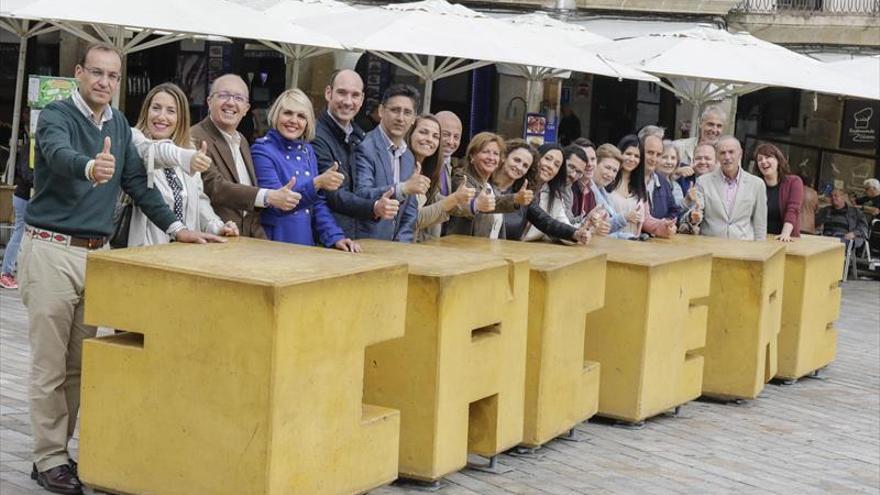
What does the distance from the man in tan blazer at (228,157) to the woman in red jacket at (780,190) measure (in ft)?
20.3

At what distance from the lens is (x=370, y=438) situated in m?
7.64

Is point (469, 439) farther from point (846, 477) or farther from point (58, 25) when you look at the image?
point (58, 25)

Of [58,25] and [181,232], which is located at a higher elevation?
[58,25]

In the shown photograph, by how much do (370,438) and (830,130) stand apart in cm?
2264

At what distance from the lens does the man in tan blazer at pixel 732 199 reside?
1314 cm

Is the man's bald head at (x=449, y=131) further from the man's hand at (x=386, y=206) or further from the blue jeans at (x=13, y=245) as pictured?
the blue jeans at (x=13, y=245)

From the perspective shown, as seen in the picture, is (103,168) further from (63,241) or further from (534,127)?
(534,127)

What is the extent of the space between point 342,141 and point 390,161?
281 mm

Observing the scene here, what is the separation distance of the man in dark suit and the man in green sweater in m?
1.50

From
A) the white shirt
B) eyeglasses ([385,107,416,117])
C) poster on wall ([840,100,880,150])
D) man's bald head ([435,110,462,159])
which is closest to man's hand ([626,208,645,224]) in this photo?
man's bald head ([435,110,462,159])

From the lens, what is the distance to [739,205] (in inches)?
521

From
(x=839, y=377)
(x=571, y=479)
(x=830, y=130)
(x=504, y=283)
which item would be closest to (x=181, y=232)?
(x=504, y=283)

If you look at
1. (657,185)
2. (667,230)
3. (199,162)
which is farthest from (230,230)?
(657,185)

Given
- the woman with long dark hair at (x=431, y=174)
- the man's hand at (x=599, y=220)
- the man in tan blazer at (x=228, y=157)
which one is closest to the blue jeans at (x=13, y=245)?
the woman with long dark hair at (x=431, y=174)
